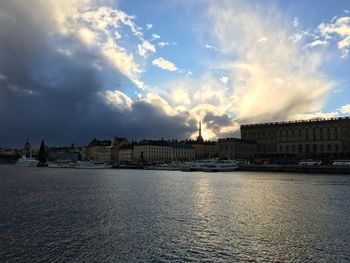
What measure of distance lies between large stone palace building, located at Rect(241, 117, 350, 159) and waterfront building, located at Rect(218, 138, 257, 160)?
12.8 feet

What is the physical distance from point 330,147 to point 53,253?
534 ft

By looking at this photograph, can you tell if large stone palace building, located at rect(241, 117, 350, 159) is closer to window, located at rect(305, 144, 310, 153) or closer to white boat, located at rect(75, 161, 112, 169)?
window, located at rect(305, 144, 310, 153)

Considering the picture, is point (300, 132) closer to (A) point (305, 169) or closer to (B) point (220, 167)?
(B) point (220, 167)

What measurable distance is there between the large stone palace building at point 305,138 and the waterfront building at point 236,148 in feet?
12.8

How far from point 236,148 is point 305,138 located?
106ft

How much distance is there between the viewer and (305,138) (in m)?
174

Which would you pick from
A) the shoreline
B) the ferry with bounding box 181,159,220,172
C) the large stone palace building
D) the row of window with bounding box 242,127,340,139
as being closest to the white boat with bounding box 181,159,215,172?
the ferry with bounding box 181,159,220,172

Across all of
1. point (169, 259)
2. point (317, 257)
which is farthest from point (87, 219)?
point (317, 257)

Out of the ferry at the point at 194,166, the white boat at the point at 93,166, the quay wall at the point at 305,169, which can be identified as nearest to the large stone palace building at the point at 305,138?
the quay wall at the point at 305,169

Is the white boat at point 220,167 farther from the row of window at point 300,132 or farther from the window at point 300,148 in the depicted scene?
the row of window at point 300,132

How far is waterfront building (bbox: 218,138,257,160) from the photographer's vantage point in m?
188

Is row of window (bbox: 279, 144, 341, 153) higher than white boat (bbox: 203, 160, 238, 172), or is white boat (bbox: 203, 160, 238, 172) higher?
row of window (bbox: 279, 144, 341, 153)

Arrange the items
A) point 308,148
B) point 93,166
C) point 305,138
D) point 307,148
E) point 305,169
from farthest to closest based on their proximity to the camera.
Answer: point 93,166, point 305,138, point 307,148, point 308,148, point 305,169

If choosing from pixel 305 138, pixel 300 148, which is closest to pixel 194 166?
pixel 300 148
